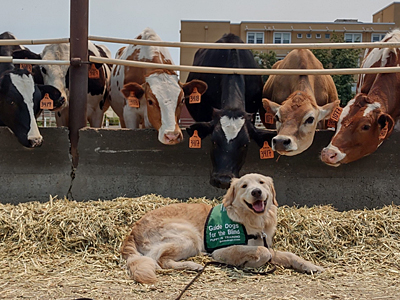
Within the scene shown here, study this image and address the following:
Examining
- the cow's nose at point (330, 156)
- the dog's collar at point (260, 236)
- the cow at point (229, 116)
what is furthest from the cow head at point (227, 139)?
the dog's collar at point (260, 236)

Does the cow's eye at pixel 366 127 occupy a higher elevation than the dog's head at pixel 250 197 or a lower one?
higher

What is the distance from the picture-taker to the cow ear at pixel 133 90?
601 cm

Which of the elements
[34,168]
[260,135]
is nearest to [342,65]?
[260,135]

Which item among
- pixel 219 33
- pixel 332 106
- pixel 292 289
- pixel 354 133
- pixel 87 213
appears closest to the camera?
pixel 292 289

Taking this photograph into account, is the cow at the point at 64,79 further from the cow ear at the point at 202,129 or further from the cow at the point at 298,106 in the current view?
the cow at the point at 298,106

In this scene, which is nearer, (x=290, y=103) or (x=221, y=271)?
(x=221, y=271)

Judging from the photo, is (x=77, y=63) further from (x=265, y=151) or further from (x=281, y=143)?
(x=281, y=143)

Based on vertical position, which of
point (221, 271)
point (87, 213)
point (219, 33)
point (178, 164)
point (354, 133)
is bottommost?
point (221, 271)

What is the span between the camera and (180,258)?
380 centimetres

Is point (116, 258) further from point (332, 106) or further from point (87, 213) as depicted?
point (332, 106)

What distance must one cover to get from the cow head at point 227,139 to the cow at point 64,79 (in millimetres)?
1871

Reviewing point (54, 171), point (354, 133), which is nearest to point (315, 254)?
point (354, 133)

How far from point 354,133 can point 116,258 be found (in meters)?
2.90

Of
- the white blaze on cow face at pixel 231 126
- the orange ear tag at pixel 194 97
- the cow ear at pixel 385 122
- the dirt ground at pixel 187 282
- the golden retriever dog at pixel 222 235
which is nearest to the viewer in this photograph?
the dirt ground at pixel 187 282
